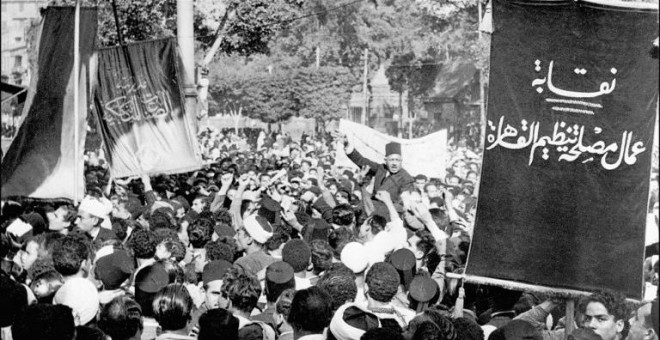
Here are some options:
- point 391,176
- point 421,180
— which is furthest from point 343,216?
point 421,180

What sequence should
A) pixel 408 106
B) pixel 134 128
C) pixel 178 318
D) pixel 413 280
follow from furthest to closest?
pixel 408 106
pixel 134 128
pixel 413 280
pixel 178 318

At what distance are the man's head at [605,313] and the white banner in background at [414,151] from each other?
26.9 ft

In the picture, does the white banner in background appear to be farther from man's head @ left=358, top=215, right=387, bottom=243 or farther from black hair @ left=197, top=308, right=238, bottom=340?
black hair @ left=197, top=308, right=238, bottom=340

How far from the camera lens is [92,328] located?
4.51 m

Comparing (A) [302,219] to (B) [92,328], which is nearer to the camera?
(B) [92,328]

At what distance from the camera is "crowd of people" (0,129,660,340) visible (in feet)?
15.4

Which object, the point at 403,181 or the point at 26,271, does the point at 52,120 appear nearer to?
the point at 26,271

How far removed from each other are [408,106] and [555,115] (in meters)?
44.0

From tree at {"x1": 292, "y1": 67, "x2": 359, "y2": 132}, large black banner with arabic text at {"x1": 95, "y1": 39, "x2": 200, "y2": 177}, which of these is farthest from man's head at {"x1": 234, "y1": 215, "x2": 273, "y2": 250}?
tree at {"x1": 292, "y1": 67, "x2": 359, "y2": 132}

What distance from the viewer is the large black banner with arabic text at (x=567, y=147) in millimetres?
5430

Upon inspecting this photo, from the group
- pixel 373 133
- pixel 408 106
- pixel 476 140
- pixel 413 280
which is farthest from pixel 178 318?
pixel 408 106

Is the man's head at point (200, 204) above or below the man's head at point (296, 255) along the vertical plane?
below

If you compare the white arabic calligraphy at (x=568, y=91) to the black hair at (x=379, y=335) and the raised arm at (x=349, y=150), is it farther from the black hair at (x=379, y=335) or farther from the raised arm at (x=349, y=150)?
the raised arm at (x=349, y=150)

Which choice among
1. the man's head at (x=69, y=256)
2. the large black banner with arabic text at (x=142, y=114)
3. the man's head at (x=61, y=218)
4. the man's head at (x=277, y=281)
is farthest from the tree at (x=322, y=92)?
the man's head at (x=69, y=256)
